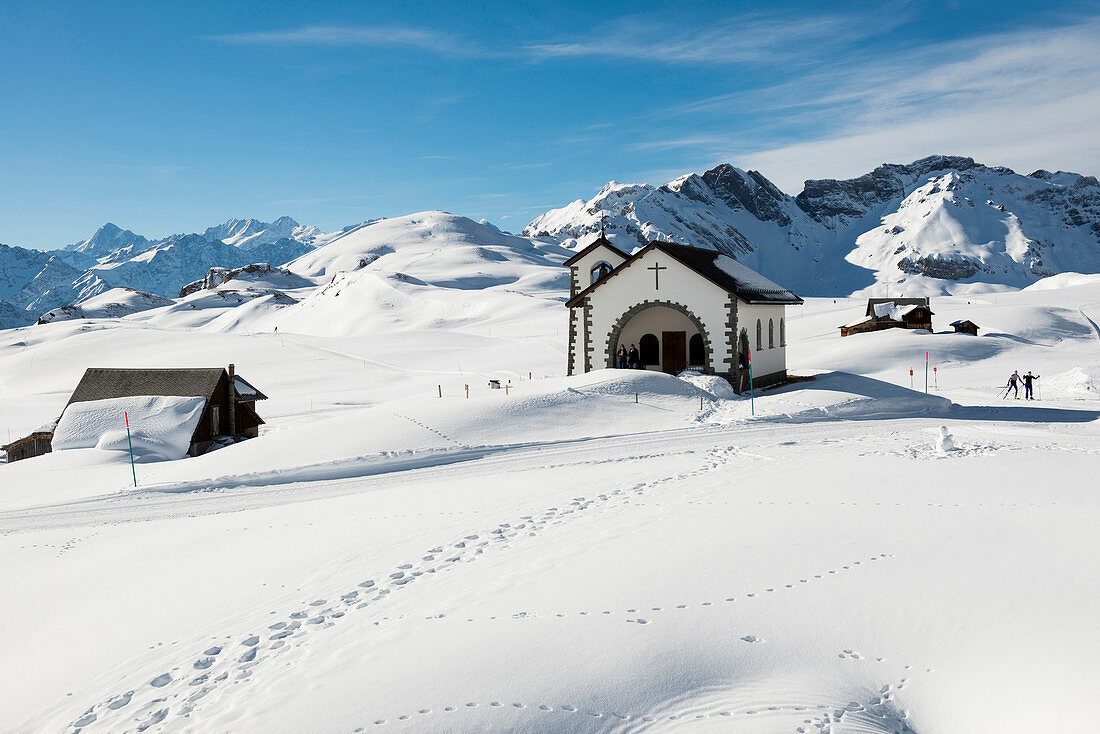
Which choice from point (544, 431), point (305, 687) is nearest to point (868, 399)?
point (544, 431)

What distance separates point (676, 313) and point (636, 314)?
2.17m

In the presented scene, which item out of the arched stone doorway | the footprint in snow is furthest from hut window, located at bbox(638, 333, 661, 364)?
the footprint in snow

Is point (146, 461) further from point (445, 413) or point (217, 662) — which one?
point (217, 662)

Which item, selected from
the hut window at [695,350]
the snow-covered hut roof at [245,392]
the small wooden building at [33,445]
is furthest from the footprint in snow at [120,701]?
the small wooden building at [33,445]

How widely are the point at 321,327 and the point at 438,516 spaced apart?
3931 inches

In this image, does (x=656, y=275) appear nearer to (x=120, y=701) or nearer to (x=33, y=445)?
(x=120, y=701)

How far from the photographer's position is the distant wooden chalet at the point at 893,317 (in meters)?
66.8

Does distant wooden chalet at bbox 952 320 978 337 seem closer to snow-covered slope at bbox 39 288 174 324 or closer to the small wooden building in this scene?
the small wooden building

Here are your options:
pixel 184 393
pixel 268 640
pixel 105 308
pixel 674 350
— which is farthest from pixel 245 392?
pixel 105 308

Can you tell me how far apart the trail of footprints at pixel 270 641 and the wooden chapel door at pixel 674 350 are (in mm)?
22698

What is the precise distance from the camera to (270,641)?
25.7 feet

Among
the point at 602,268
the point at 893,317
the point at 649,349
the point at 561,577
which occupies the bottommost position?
the point at 561,577

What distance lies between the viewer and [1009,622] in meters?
7.53

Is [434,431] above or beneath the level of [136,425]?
beneath
